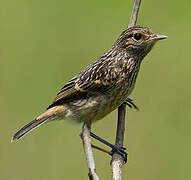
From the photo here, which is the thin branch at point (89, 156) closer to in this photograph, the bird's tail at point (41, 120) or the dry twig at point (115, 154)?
the dry twig at point (115, 154)

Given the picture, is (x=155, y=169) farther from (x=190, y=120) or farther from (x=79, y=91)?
(x=79, y=91)

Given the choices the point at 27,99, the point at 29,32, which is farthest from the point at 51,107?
the point at 29,32

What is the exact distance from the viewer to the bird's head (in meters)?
6.74

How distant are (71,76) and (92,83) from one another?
3239 millimetres

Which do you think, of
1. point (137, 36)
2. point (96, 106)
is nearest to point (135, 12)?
point (137, 36)

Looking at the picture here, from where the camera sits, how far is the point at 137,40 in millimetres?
6879

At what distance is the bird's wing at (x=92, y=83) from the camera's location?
23.2 feet

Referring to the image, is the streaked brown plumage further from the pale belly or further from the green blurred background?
the green blurred background

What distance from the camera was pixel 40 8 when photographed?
1195 centimetres

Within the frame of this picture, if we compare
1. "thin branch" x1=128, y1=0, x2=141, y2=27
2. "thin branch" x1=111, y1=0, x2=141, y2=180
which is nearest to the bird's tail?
"thin branch" x1=111, y1=0, x2=141, y2=180

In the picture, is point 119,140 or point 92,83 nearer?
point 119,140

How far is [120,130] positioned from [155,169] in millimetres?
2884

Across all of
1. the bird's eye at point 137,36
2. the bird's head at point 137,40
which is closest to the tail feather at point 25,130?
the bird's head at point 137,40

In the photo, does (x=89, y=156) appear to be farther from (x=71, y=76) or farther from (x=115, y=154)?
(x=71, y=76)
